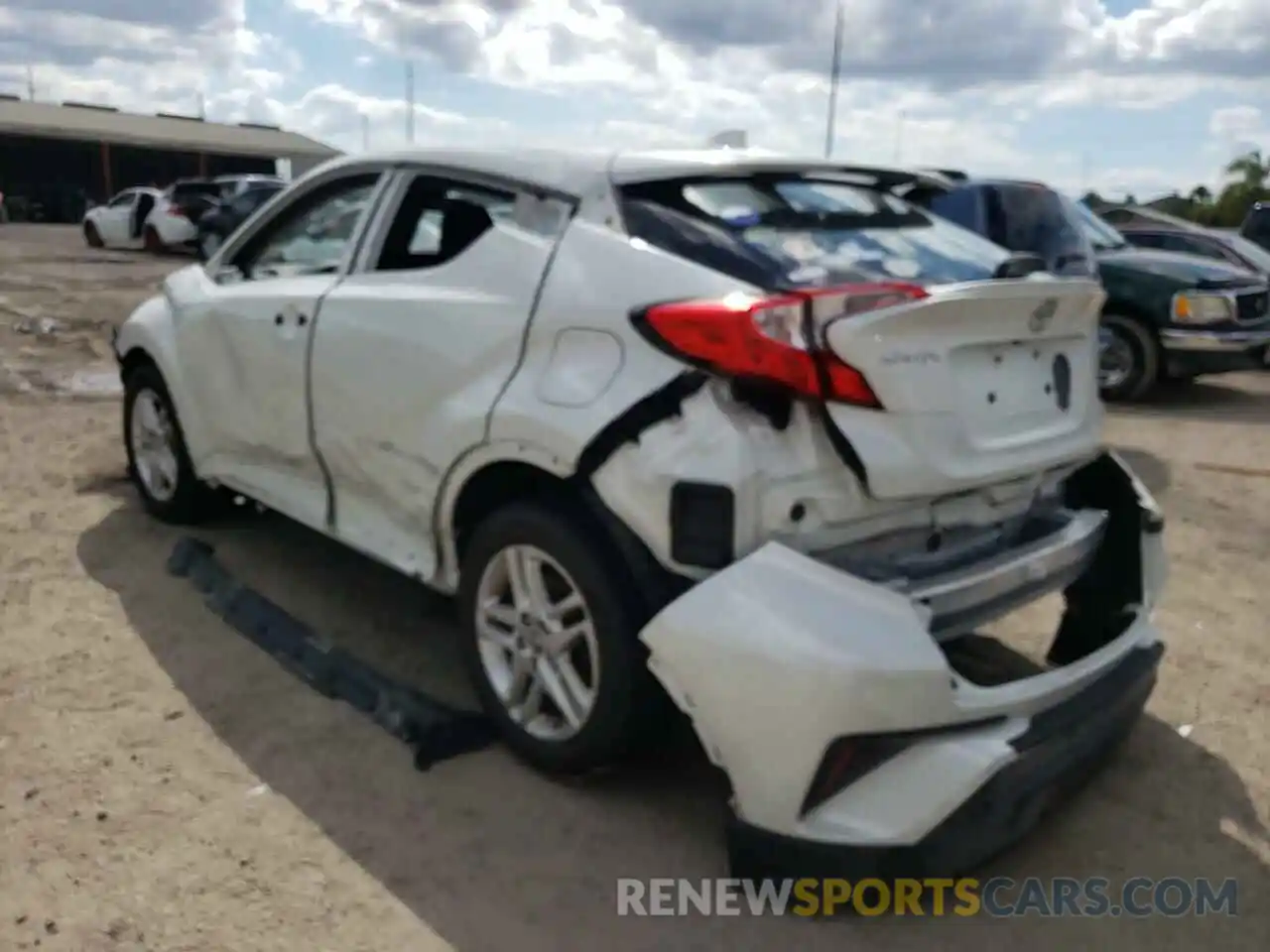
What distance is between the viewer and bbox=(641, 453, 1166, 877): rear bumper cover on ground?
254 centimetres

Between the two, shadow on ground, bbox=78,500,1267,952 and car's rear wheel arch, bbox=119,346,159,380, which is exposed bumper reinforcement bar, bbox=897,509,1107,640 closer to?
shadow on ground, bbox=78,500,1267,952

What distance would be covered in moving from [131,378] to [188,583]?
1.23m

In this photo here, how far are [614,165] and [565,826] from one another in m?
1.76

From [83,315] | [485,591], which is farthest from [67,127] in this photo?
[485,591]

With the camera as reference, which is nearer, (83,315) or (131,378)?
(131,378)

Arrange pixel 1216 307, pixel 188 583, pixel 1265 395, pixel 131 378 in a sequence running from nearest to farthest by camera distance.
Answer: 1. pixel 188 583
2. pixel 131 378
3. pixel 1216 307
4. pixel 1265 395

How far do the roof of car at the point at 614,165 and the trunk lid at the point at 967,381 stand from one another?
701 mm

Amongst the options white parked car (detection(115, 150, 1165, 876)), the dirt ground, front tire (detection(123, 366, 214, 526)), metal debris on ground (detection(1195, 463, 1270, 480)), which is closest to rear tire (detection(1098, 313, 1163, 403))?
metal debris on ground (detection(1195, 463, 1270, 480))

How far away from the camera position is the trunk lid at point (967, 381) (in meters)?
2.72

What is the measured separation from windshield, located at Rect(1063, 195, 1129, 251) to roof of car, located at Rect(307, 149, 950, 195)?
251 inches

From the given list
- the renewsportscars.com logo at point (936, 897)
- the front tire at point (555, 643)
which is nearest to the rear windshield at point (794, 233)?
the front tire at point (555, 643)

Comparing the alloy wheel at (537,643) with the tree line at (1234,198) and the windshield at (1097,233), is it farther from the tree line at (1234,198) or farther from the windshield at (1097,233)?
the tree line at (1234,198)

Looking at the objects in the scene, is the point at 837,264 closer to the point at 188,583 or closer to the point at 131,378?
the point at 188,583

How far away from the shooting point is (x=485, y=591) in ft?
11.0
